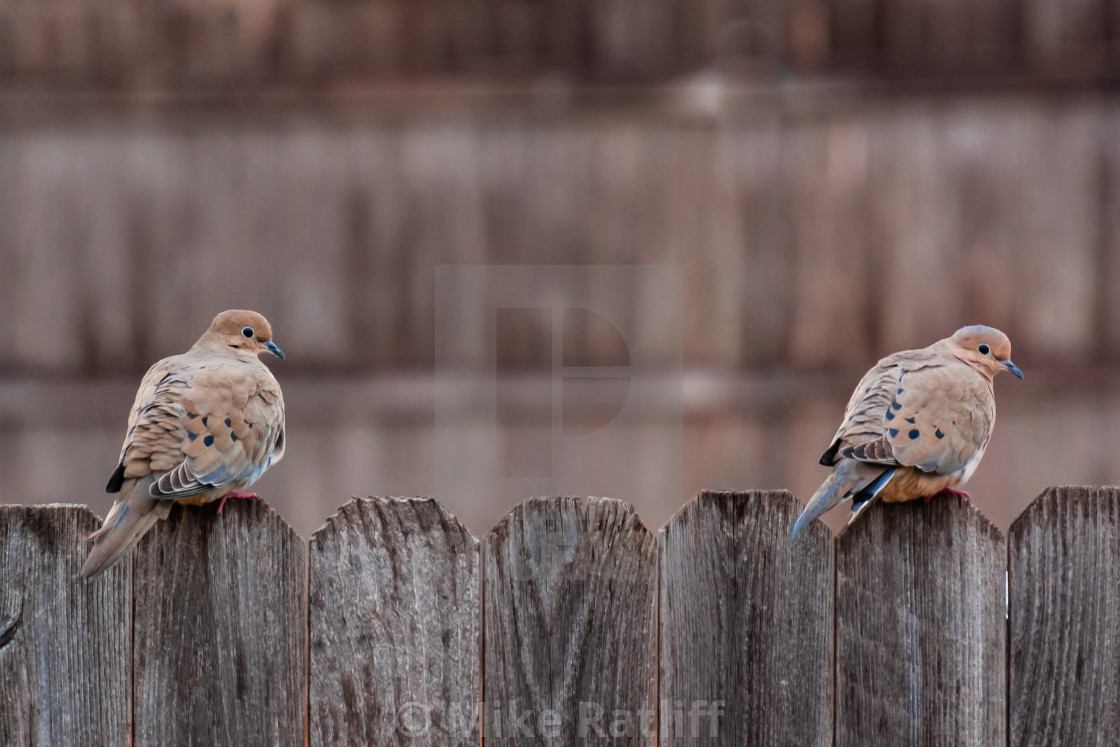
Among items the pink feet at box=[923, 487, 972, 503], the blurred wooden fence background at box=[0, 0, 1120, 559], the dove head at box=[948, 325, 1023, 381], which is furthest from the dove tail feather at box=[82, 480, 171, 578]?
the blurred wooden fence background at box=[0, 0, 1120, 559]

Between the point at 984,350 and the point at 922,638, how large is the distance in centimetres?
96

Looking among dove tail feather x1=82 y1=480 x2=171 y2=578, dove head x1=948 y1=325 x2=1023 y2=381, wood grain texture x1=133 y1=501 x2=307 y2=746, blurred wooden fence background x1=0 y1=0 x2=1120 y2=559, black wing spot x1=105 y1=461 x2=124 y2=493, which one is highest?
blurred wooden fence background x1=0 y1=0 x2=1120 y2=559

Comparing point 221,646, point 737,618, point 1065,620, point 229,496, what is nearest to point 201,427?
point 229,496

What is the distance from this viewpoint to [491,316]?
4.36 meters

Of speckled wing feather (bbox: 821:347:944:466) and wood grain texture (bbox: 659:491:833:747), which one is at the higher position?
speckled wing feather (bbox: 821:347:944:466)

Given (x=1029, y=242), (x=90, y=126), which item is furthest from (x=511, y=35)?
(x=1029, y=242)

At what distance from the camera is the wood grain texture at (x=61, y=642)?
2154 millimetres

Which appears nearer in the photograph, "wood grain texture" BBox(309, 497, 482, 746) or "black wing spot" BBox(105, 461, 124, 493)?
"black wing spot" BBox(105, 461, 124, 493)

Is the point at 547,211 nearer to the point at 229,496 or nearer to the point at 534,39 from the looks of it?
the point at 534,39

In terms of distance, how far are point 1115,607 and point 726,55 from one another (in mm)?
2861

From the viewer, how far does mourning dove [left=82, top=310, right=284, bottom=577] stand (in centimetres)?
202

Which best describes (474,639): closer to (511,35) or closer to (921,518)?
(921,518)

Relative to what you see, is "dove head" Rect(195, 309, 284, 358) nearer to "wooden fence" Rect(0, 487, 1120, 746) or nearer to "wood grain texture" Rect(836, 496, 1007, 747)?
"wooden fence" Rect(0, 487, 1120, 746)

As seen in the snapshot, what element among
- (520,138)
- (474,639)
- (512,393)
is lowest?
(474,639)
